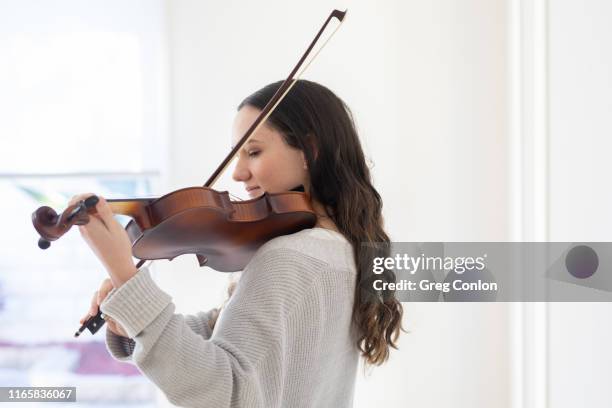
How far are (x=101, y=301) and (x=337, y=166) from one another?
50cm

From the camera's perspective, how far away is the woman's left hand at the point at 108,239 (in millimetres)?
917

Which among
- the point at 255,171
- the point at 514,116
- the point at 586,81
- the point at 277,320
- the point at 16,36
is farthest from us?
the point at 16,36

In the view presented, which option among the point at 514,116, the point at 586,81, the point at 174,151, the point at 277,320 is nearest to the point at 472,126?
the point at 514,116

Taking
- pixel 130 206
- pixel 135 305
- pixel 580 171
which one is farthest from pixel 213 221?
pixel 580 171

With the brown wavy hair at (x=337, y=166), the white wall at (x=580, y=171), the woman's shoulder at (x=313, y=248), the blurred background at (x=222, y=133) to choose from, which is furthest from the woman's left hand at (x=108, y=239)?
the blurred background at (x=222, y=133)

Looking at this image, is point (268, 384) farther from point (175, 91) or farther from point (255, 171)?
point (175, 91)

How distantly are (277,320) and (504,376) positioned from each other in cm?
152

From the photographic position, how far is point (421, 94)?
230 centimetres

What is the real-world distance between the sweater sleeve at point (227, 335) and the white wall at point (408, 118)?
130 cm

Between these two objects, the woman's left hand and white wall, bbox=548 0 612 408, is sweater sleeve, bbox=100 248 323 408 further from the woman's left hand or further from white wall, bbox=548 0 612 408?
white wall, bbox=548 0 612 408

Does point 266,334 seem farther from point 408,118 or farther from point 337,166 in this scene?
point 408,118

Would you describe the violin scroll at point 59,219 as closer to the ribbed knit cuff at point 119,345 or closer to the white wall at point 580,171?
the ribbed knit cuff at point 119,345

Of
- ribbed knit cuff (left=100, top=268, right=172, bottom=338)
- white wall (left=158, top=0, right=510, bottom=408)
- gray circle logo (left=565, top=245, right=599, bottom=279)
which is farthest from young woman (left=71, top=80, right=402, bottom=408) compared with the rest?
white wall (left=158, top=0, right=510, bottom=408)

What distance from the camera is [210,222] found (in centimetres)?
114
